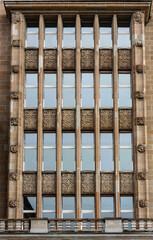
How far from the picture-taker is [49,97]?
3712 centimetres

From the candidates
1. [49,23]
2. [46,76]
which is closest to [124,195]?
[46,76]

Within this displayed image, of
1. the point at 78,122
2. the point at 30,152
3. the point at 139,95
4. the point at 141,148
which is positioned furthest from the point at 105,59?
the point at 30,152

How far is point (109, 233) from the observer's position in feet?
103

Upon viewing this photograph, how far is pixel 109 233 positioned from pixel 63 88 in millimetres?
9189

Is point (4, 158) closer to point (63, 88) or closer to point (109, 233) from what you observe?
point (63, 88)

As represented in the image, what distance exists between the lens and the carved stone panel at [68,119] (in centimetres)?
3650

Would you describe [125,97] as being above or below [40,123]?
above

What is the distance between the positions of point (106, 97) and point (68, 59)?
2.92 m

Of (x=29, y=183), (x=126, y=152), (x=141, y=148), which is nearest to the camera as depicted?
(x=29, y=183)

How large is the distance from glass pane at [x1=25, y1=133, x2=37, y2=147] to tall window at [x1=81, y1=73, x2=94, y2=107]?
306 cm

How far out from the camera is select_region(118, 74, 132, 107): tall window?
3697 centimetres

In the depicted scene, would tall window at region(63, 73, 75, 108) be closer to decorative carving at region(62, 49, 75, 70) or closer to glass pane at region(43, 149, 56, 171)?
decorative carving at region(62, 49, 75, 70)

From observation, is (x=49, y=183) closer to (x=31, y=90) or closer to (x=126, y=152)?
(x=126, y=152)

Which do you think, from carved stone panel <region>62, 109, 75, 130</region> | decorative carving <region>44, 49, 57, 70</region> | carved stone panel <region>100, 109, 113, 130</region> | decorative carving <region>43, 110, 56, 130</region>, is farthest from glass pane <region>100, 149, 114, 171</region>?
decorative carving <region>44, 49, 57, 70</region>
